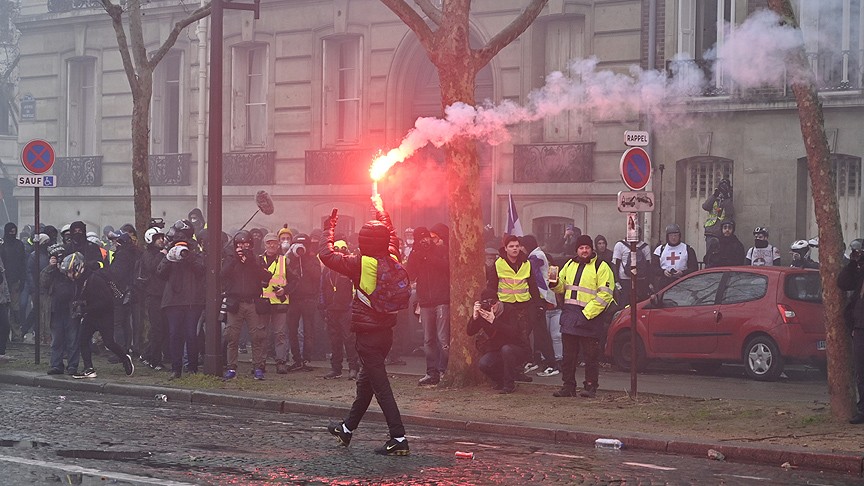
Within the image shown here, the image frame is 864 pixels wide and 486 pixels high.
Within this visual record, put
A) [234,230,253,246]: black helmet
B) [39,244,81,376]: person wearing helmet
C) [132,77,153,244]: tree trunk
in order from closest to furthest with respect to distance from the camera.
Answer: [234,230,253,246]: black helmet < [39,244,81,376]: person wearing helmet < [132,77,153,244]: tree trunk

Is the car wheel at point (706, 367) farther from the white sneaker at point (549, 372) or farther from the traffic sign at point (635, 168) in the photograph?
the traffic sign at point (635, 168)

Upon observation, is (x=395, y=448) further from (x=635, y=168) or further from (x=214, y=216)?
(x=214, y=216)

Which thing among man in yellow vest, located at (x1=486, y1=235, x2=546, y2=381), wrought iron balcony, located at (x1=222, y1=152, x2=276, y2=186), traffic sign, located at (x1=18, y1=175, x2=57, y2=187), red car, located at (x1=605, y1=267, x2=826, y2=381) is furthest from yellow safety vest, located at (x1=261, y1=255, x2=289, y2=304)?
wrought iron balcony, located at (x1=222, y1=152, x2=276, y2=186)

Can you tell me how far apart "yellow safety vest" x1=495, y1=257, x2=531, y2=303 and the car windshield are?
148 inches

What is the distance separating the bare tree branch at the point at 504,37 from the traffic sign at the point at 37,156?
273 inches

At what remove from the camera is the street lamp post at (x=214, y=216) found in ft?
55.0

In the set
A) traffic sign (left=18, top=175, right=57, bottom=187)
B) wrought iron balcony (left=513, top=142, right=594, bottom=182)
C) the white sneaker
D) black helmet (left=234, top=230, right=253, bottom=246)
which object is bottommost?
the white sneaker

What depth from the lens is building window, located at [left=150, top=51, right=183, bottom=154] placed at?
3344cm

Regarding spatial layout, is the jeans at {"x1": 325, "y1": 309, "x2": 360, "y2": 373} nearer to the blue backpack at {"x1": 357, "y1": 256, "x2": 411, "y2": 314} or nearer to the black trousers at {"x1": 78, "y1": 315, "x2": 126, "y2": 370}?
the black trousers at {"x1": 78, "y1": 315, "x2": 126, "y2": 370}

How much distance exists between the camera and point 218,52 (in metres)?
17.0

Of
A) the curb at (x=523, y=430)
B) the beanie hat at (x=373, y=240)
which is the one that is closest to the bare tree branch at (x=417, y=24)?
the curb at (x=523, y=430)

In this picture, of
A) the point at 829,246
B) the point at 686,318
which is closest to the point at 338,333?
the point at 686,318

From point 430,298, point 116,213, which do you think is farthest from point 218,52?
point 116,213

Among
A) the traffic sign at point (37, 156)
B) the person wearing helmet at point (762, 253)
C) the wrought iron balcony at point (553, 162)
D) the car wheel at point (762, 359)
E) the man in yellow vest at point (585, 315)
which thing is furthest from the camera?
the wrought iron balcony at point (553, 162)
